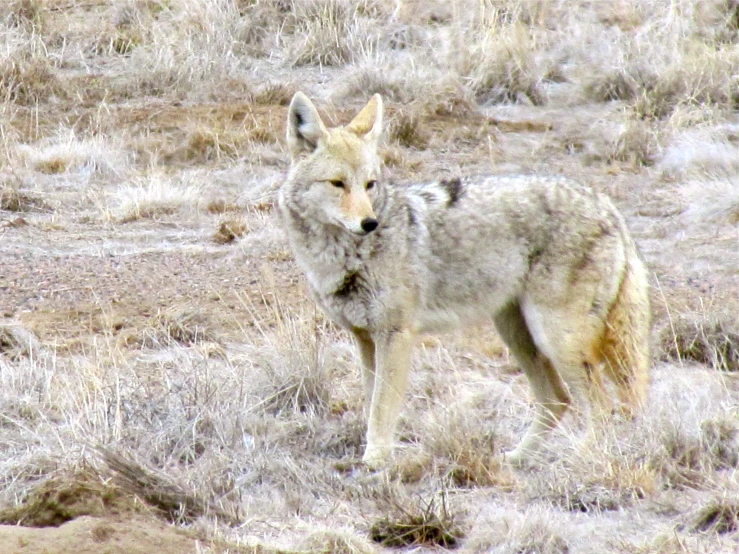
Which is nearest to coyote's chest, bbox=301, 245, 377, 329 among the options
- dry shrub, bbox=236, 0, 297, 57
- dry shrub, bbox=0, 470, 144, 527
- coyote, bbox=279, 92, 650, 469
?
coyote, bbox=279, 92, 650, 469

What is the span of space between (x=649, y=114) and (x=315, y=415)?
6.50 metres

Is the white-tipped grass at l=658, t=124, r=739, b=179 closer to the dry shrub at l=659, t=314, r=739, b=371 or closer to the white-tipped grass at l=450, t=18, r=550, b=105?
the white-tipped grass at l=450, t=18, r=550, b=105

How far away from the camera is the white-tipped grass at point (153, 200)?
1023 centimetres

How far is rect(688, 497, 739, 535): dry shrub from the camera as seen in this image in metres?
4.62

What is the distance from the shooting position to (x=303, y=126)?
19.7 feet

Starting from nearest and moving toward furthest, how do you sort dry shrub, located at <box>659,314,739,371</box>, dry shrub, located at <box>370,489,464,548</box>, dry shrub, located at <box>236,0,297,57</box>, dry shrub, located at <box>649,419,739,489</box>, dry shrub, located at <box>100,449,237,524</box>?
1. dry shrub, located at <box>370,489,464,548</box>
2. dry shrub, located at <box>100,449,237,524</box>
3. dry shrub, located at <box>649,419,739,489</box>
4. dry shrub, located at <box>659,314,739,371</box>
5. dry shrub, located at <box>236,0,297,57</box>

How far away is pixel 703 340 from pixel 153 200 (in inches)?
192

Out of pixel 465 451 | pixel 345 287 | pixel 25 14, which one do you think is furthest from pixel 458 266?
pixel 25 14

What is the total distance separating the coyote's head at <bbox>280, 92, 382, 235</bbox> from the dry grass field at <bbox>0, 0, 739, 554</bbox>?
0.95 m

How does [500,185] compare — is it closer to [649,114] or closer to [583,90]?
[649,114]

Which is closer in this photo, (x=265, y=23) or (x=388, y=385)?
(x=388, y=385)

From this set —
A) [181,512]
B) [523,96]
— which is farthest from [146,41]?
[181,512]

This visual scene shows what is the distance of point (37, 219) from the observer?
33.5ft

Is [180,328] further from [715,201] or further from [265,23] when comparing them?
[265,23]
